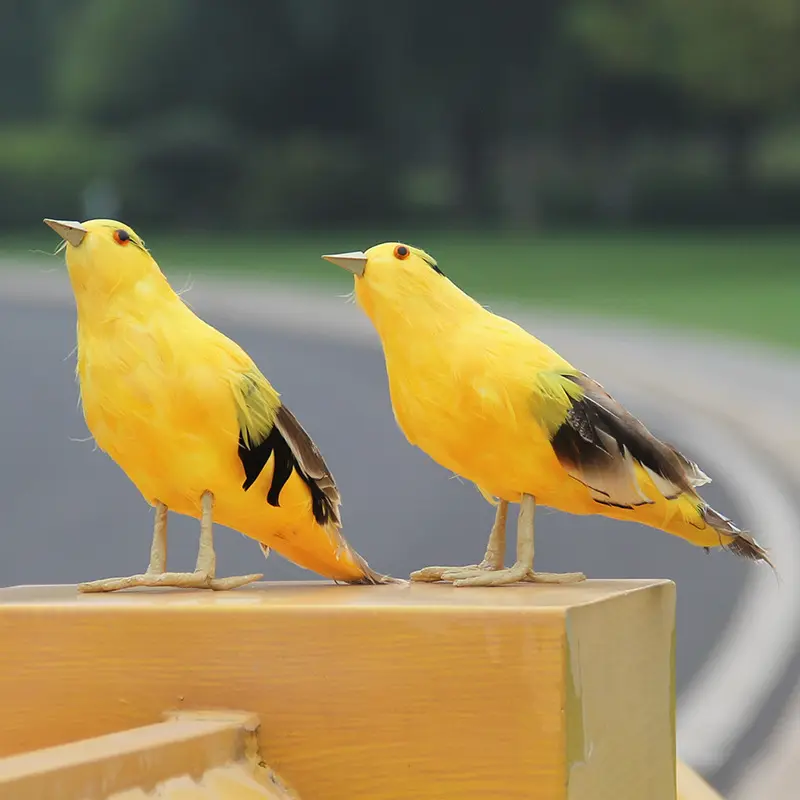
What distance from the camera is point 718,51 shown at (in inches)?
986

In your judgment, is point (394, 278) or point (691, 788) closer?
point (394, 278)

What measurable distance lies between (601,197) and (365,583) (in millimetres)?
25366

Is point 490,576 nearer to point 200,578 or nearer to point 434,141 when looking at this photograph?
point 200,578

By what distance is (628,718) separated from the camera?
1.75 metres

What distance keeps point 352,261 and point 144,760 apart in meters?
0.77

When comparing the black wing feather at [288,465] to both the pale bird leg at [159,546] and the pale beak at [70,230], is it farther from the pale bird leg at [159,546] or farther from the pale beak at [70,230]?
the pale beak at [70,230]

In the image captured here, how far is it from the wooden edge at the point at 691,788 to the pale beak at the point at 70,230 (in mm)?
1173

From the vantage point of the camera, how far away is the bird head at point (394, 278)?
1973 millimetres

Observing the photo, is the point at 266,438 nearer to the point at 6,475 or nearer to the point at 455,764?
the point at 455,764

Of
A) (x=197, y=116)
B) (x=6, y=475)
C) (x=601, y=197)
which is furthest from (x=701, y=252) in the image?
(x=6, y=475)

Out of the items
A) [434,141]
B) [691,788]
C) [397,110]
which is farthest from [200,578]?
[397,110]

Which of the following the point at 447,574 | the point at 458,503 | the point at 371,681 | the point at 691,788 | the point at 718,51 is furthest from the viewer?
the point at 718,51

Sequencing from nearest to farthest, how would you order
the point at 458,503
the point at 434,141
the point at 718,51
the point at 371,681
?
the point at 371,681, the point at 458,503, the point at 718,51, the point at 434,141

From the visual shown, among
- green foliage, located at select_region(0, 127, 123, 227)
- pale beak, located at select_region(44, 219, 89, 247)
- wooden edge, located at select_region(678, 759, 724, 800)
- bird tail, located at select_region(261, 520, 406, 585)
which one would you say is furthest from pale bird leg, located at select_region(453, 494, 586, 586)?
green foliage, located at select_region(0, 127, 123, 227)
